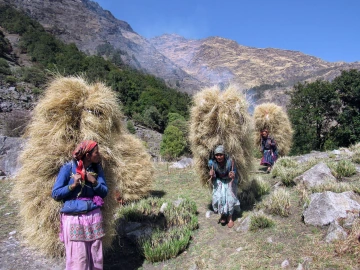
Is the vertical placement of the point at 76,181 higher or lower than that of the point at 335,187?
higher

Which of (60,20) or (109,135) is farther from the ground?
(60,20)

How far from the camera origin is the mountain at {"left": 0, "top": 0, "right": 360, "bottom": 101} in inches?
3602

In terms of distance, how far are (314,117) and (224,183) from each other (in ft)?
57.6

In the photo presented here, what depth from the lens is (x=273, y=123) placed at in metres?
9.34

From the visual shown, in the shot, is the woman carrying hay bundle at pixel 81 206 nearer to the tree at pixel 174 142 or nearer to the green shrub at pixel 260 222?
the green shrub at pixel 260 222

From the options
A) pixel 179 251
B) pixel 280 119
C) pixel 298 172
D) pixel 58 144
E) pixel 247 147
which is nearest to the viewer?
pixel 58 144

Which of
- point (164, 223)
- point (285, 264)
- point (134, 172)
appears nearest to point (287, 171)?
point (164, 223)

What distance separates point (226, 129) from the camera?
15.9 feet

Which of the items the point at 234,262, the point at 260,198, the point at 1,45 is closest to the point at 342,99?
the point at 260,198

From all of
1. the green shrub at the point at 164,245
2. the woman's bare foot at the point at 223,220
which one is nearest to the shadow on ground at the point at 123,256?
the green shrub at the point at 164,245

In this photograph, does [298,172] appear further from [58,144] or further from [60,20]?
[60,20]

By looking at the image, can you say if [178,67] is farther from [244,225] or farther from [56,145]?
[56,145]

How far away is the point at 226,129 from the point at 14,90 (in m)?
29.7

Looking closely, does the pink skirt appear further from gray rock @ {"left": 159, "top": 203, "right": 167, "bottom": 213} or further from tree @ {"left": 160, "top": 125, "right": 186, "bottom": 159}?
tree @ {"left": 160, "top": 125, "right": 186, "bottom": 159}
